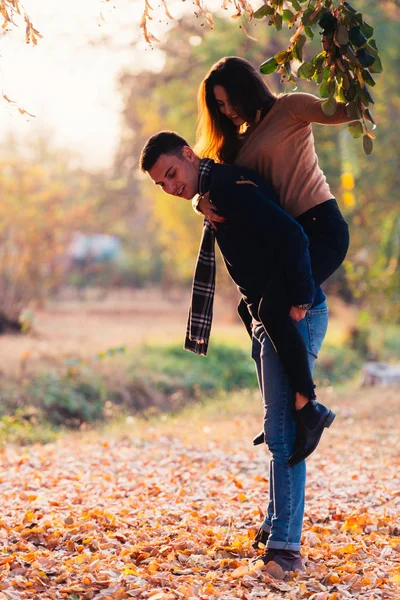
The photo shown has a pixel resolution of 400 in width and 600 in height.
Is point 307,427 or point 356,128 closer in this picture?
point 307,427

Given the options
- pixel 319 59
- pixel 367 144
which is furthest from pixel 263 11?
pixel 367 144

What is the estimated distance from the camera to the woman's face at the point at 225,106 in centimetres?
360

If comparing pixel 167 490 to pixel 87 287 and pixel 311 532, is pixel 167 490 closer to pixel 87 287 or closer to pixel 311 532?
pixel 311 532

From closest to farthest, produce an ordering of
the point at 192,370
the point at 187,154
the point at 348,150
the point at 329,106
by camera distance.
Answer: the point at 329,106 → the point at 187,154 → the point at 192,370 → the point at 348,150

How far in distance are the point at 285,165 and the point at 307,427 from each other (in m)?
1.14

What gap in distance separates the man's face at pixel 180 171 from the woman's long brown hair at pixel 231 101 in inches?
7.9

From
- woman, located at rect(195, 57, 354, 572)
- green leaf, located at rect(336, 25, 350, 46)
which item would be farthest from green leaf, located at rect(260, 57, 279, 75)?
green leaf, located at rect(336, 25, 350, 46)

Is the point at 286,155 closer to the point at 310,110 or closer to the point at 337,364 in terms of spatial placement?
the point at 310,110

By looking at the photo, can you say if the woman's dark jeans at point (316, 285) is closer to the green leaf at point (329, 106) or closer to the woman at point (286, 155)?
the woman at point (286, 155)

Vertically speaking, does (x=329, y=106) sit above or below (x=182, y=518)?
above

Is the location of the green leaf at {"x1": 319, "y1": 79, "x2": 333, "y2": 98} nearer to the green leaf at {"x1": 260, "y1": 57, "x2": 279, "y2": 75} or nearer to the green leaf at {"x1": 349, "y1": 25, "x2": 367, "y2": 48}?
the green leaf at {"x1": 349, "y1": 25, "x2": 367, "y2": 48}

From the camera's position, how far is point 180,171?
353cm

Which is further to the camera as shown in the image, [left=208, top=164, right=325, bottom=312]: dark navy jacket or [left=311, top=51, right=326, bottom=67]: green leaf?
[left=311, top=51, right=326, bottom=67]: green leaf

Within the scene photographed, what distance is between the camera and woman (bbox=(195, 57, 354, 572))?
3.48 metres
